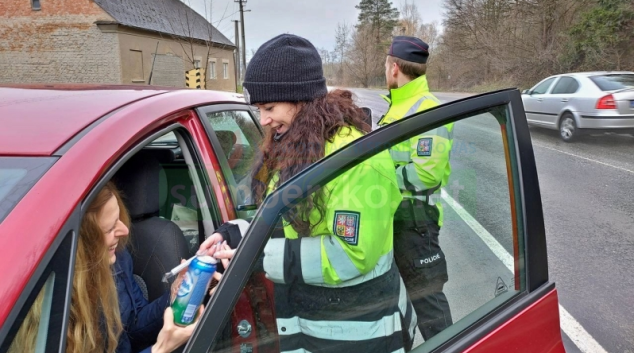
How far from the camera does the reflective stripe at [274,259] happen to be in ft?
3.50

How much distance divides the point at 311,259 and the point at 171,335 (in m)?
0.45

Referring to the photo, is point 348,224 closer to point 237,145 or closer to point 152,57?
point 237,145

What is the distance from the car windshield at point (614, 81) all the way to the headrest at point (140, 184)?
980 centimetres

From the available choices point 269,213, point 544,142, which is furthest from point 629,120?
point 269,213

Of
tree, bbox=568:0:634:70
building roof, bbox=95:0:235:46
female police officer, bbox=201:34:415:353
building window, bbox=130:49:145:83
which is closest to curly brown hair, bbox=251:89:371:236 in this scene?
female police officer, bbox=201:34:415:353

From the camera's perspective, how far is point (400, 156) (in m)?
1.38

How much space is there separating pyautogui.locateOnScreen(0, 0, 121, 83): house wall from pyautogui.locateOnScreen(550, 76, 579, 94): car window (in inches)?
766

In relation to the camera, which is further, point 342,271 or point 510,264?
point 510,264

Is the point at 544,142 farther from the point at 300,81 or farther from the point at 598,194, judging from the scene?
the point at 300,81

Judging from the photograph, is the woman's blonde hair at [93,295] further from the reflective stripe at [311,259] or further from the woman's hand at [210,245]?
the reflective stripe at [311,259]

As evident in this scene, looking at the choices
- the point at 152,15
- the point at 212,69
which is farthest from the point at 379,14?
the point at 152,15

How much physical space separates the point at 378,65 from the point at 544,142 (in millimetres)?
36462

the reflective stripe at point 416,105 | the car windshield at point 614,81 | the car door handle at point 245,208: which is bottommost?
the car door handle at point 245,208

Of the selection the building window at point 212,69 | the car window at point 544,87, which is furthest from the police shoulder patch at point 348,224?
the building window at point 212,69
